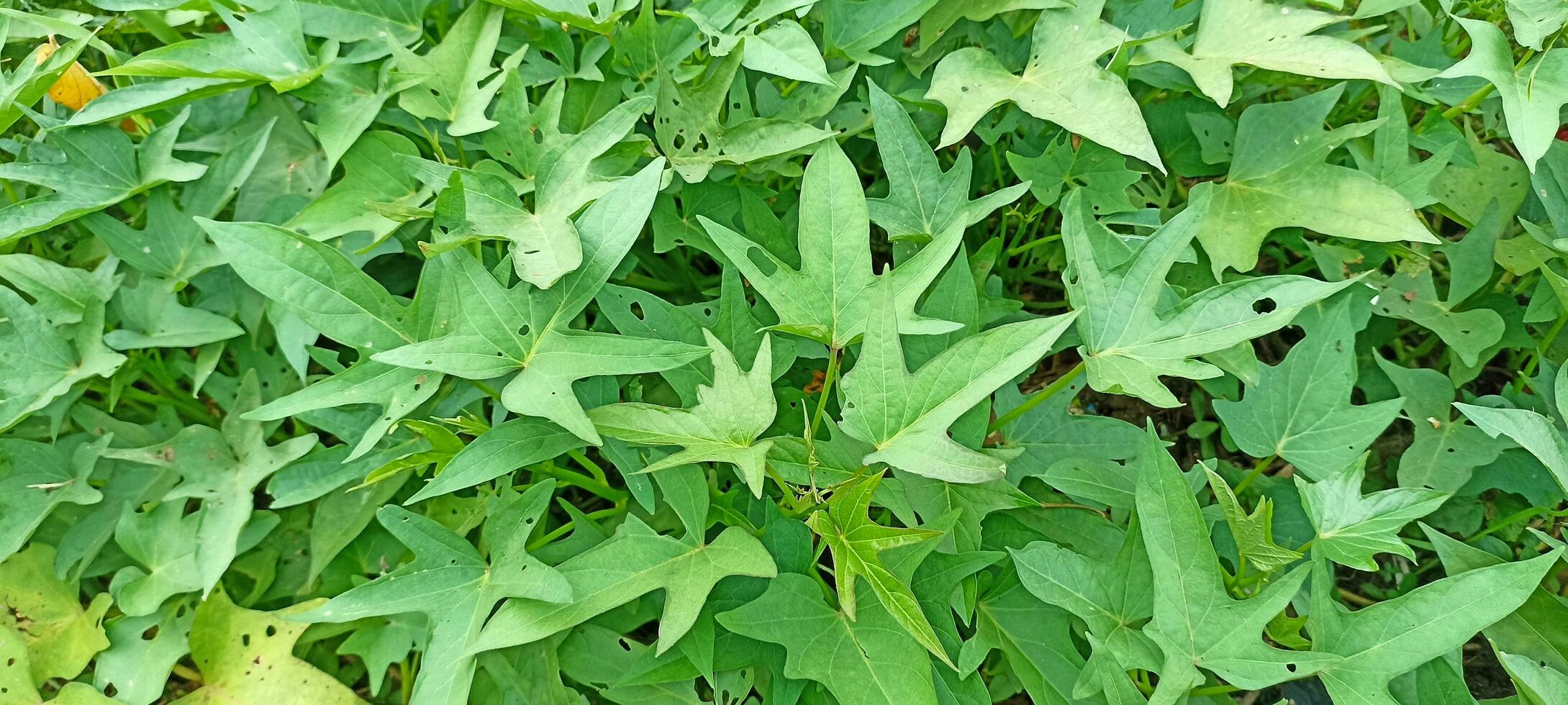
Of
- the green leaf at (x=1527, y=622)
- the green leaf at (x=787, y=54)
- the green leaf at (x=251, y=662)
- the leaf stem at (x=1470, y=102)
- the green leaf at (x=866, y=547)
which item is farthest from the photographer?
the green leaf at (x=251, y=662)

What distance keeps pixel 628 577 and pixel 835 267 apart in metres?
0.50

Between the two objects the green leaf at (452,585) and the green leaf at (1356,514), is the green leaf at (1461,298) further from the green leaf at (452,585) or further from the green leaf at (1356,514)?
the green leaf at (452,585)

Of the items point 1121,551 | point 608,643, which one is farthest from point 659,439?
point 1121,551

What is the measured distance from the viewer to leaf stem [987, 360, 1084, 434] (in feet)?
4.14

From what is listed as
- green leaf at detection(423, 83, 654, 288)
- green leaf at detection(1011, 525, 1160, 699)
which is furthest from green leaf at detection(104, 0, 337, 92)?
green leaf at detection(1011, 525, 1160, 699)

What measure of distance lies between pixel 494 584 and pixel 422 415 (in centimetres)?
35

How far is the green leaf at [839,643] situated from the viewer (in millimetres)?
1128

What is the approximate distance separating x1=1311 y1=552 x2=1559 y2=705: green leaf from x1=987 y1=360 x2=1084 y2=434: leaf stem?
378 millimetres

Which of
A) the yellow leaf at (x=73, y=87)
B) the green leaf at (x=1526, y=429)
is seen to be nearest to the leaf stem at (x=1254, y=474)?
the green leaf at (x=1526, y=429)

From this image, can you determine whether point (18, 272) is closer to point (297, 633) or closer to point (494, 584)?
point (297, 633)

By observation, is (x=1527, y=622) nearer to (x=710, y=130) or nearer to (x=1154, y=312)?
(x=1154, y=312)

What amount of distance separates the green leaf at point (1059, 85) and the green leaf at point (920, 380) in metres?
0.40

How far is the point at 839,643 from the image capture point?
1.18 metres

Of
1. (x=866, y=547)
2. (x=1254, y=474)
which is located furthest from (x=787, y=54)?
(x=1254, y=474)
